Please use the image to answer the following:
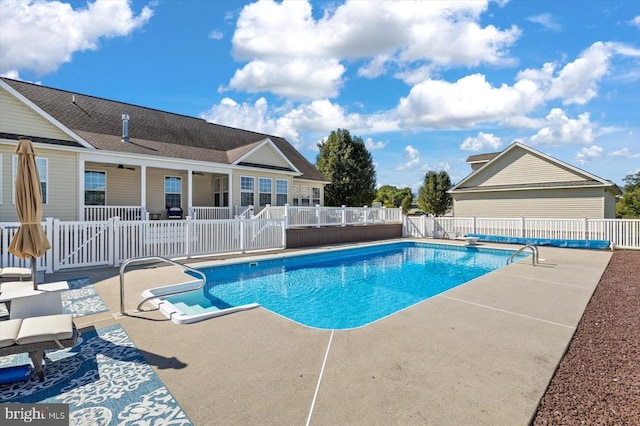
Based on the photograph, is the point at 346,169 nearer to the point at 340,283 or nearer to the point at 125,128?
the point at 125,128

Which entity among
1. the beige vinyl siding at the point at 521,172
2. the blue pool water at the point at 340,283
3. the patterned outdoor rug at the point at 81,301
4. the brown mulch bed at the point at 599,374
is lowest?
the blue pool water at the point at 340,283

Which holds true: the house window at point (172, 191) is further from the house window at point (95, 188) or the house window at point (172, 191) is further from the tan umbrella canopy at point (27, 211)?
the tan umbrella canopy at point (27, 211)

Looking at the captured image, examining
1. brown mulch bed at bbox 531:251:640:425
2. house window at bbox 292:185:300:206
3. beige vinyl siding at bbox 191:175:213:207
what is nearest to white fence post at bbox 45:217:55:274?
beige vinyl siding at bbox 191:175:213:207

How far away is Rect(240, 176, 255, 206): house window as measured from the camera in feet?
59.0

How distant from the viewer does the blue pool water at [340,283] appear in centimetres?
707

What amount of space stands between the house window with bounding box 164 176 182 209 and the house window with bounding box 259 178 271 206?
14.9ft

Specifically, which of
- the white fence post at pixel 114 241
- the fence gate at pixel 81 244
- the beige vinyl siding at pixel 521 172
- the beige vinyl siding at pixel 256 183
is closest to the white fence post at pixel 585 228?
the beige vinyl siding at pixel 521 172

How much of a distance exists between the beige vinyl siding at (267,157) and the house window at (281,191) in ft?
3.59

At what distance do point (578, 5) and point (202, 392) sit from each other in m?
17.5

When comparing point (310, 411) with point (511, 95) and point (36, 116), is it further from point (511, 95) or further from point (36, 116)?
point (511, 95)

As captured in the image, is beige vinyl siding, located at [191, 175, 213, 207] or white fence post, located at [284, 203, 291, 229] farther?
beige vinyl siding, located at [191, 175, 213, 207]

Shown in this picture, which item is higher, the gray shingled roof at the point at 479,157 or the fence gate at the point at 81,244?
the gray shingled roof at the point at 479,157

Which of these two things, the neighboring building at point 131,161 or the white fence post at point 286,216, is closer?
the neighboring building at point 131,161
